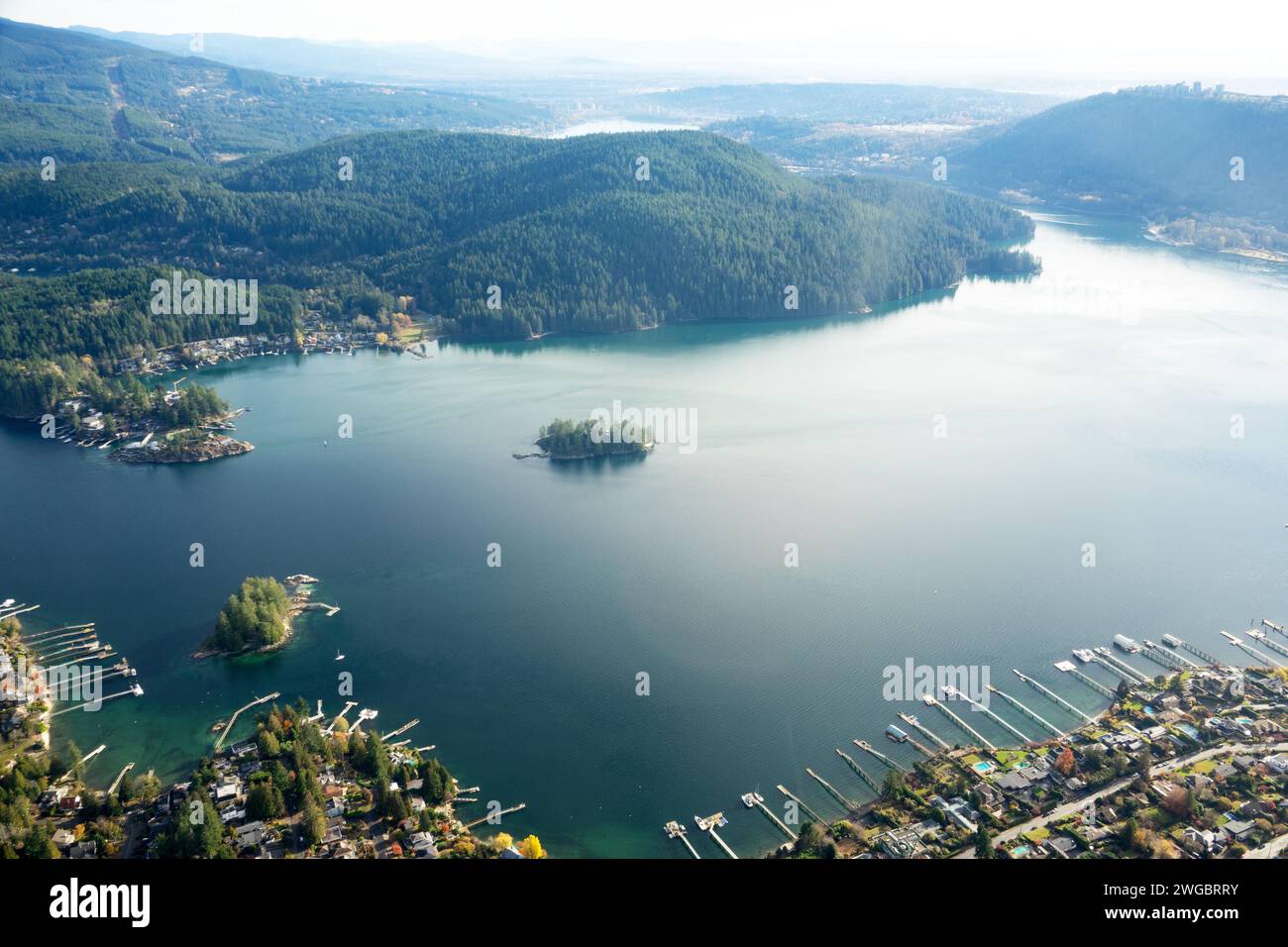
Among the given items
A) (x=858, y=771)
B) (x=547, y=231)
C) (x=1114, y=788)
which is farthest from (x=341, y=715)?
(x=547, y=231)

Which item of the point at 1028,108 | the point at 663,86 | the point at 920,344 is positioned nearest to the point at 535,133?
the point at 1028,108

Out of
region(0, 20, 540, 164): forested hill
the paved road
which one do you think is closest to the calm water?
the paved road

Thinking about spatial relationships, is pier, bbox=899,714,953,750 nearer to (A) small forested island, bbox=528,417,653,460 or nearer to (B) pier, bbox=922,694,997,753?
(B) pier, bbox=922,694,997,753

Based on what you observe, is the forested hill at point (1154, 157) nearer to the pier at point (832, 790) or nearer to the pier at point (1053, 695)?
the pier at point (1053, 695)

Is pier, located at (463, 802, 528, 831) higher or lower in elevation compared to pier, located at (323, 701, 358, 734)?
lower

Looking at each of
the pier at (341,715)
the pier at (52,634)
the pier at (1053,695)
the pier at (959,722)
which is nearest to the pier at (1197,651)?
the pier at (1053,695)

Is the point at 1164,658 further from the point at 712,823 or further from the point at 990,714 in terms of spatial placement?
the point at 712,823
